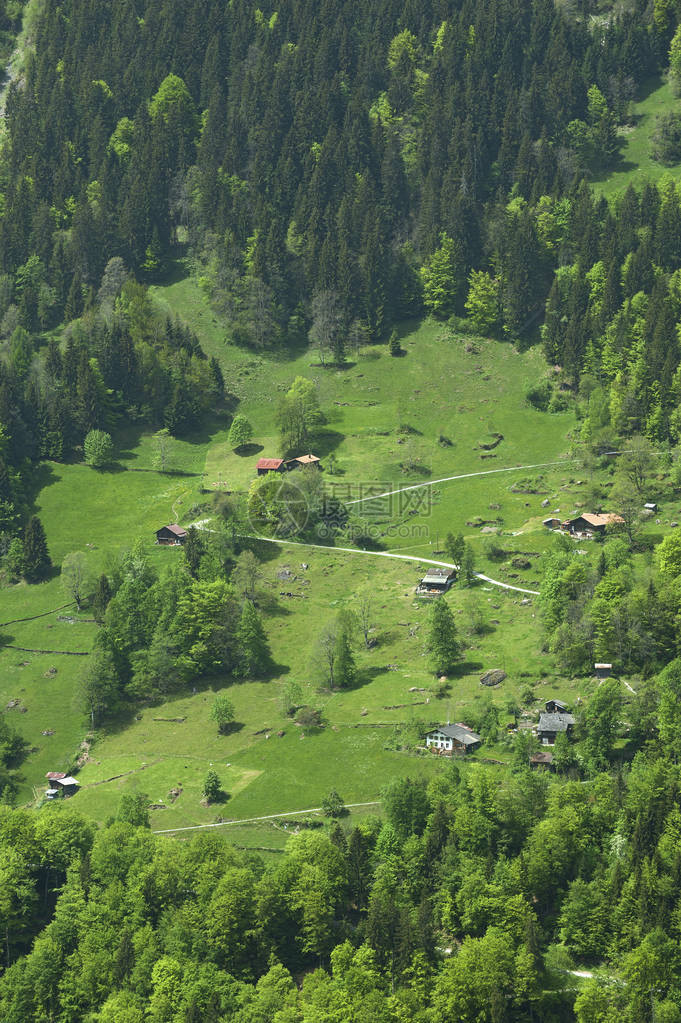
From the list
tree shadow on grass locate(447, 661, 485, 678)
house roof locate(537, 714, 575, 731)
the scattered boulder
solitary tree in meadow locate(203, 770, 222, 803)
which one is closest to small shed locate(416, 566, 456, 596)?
the scattered boulder

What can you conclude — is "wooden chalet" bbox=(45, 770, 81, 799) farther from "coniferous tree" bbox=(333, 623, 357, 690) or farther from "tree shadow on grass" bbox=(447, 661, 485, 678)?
"tree shadow on grass" bbox=(447, 661, 485, 678)

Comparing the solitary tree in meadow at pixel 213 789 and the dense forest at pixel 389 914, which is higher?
the dense forest at pixel 389 914

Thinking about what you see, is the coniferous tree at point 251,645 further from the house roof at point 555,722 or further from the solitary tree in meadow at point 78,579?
the house roof at point 555,722

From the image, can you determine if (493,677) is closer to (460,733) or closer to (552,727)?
(460,733)

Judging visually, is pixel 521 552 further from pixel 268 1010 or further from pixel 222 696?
pixel 268 1010

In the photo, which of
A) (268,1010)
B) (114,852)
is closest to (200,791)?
(114,852)

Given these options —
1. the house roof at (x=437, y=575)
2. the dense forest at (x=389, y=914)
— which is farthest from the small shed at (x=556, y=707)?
the house roof at (x=437, y=575)
